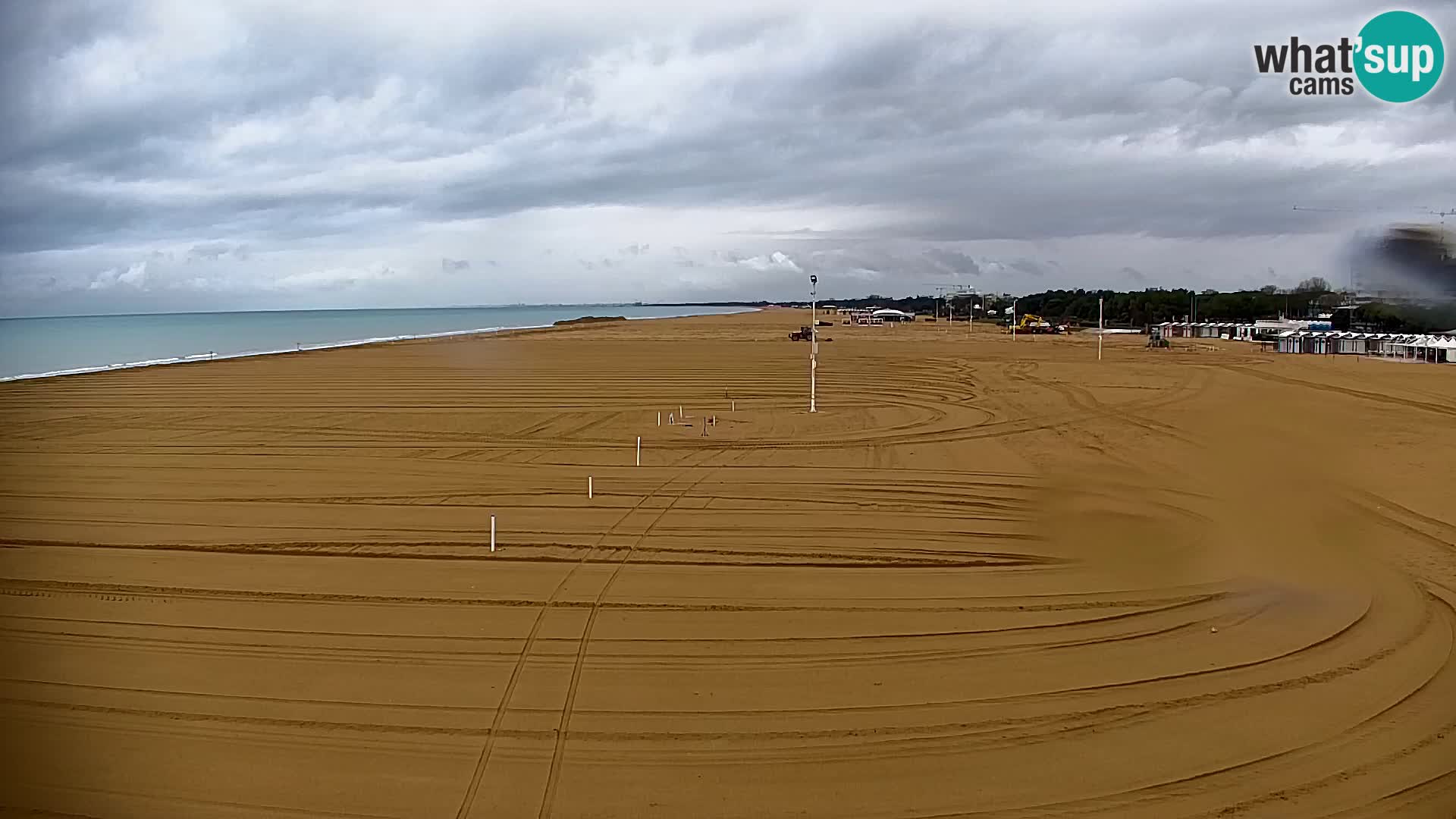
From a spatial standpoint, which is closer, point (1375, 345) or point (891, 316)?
point (1375, 345)

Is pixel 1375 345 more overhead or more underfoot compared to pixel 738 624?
more overhead

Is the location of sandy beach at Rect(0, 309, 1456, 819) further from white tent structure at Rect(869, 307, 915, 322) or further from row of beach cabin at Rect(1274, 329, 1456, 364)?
white tent structure at Rect(869, 307, 915, 322)

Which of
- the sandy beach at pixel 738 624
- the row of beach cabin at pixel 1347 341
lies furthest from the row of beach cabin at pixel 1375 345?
the sandy beach at pixel 738 624

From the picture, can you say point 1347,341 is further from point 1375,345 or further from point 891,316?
point 891,316

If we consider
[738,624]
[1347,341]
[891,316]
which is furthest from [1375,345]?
[891,316]

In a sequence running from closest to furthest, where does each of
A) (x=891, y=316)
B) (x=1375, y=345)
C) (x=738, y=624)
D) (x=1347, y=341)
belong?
(x=738, y=624) → (x=1375, y=345) → (x=1347, y=341) → (x=891, y=316)

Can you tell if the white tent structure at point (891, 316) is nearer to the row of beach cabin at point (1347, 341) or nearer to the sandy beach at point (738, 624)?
the row of beach cabin at point (1347, 341)

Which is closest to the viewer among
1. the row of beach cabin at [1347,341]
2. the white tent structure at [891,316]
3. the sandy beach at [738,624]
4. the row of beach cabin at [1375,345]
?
the sandy beach at [738,624]

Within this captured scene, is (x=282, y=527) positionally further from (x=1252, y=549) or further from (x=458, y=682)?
(x=1252, y=549)

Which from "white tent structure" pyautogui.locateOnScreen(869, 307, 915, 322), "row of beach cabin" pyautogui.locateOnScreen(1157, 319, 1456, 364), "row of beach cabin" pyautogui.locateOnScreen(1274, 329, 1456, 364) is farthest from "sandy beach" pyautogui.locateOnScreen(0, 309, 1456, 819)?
"white tent structure" pyautogui.locateOnScreen(869, 307, 915, 322)

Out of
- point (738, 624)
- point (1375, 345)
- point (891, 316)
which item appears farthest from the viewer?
point (891, 316)
